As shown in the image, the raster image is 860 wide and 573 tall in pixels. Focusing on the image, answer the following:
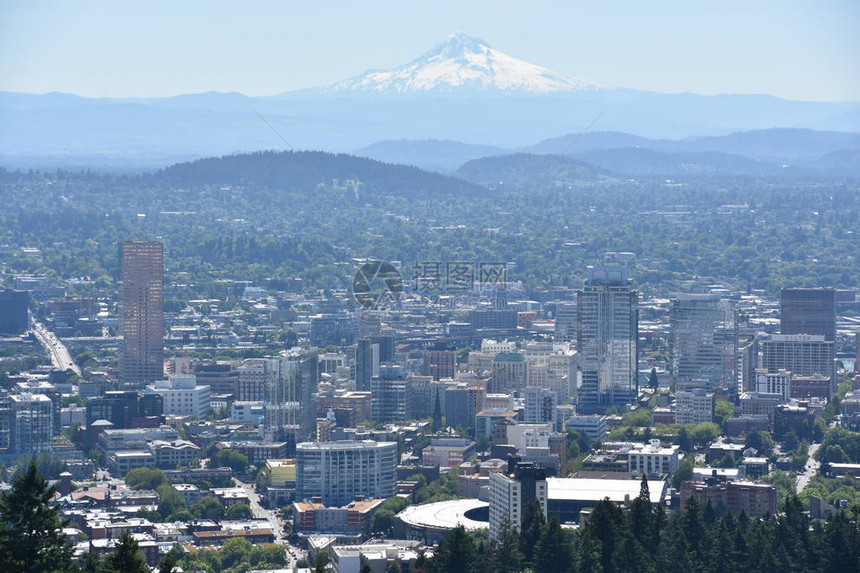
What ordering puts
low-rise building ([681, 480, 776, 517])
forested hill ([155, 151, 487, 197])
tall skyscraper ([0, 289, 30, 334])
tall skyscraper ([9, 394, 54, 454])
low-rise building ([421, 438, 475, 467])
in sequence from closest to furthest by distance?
low-rise building ([681, 480, 776, 517]) → low-rise building ([421, 438, 475, 467]) → tall skyscraper ([9, 394, 54, 454]) → tall skyscraper ([0, 289, 30, 334]) → forested hill ([155, 151, 487, 197])

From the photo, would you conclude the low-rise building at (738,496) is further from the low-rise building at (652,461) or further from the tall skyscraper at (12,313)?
the tall skyscraper at (12,313)

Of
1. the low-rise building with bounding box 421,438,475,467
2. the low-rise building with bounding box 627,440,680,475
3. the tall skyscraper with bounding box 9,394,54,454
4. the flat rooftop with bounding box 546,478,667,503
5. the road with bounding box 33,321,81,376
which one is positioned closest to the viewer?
the flat rooftop with bounding box 546,478,667,503

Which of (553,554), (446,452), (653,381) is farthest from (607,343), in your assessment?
(553,554)

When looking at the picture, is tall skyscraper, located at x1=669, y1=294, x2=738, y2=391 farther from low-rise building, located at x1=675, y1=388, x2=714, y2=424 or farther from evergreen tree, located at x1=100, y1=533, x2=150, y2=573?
evergreen tree, located at x1=100, y1=533, x2=150, y2=573

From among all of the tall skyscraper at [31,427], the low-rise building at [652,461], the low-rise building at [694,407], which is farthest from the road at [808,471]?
the tall skyscraper at [31,427]

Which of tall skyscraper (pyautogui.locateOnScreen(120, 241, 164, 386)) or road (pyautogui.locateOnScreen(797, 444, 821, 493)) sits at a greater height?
tall skyscraper (pyautogui.locateOnScreen(120, 241, 164, 386))

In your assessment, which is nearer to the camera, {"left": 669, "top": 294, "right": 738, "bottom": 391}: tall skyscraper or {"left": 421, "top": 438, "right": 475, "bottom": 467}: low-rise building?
{"left": 421, "top": 438, "right": 475, "bottom": 467}: low-rise building

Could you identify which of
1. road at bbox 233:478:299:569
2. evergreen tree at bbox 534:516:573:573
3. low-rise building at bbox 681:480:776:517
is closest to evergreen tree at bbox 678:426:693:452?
low-rise building at bbox 681:480:776:517
